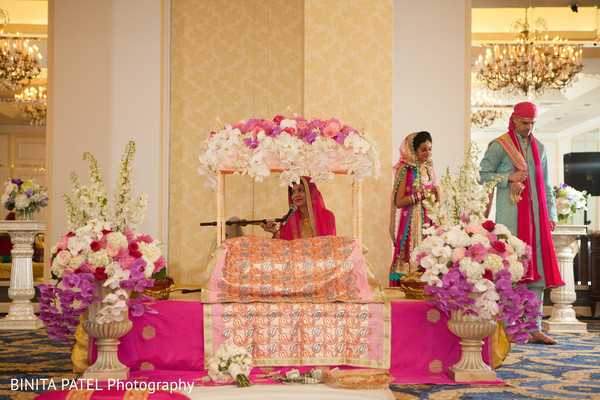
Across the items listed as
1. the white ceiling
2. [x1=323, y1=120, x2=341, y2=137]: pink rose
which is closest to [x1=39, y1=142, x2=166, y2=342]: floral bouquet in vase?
[x1=323, y1=120, x2=341, y2=137]: pink rose

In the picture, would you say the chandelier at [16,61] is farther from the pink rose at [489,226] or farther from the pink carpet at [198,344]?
the pink rose at [489,226]

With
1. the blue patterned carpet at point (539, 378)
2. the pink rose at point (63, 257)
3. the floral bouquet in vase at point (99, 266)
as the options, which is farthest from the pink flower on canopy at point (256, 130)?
the blue patterned carpet at point (539, 378)

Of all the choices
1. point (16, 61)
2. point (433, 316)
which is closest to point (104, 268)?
point (433, 316)

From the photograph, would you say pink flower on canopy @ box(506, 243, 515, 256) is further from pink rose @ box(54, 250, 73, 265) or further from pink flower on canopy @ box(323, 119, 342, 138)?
pink rose @ box(54, 250, 73, 265)

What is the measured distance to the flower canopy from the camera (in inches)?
192

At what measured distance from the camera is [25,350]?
5.43 m

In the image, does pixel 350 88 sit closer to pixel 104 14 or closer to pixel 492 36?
pixel 104 14

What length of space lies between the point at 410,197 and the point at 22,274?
4.27 meters

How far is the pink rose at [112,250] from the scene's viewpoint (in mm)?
4164

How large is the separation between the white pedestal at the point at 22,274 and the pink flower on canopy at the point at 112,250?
11.1 ft

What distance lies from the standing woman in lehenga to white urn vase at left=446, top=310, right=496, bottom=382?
1.38 m

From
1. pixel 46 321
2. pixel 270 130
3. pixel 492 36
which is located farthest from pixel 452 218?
pixel 492 36

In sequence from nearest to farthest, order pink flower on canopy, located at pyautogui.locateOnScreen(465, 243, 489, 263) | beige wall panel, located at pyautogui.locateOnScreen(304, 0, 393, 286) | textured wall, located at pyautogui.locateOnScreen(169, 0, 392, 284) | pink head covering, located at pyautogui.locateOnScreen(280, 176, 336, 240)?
1. pink flower on canopy, located at pyautogui.locateOnScreen(465, 243, 489, 263)
2. pink head covering, located at pyautogui.locateOnScreen(280, 176, 336, 240)
3. beige wall panel, located at pyautogui.locateOnScreen(304, 0, 393, 286)
4. textured wall, located at pyautogui.locateOnScreen(169, 0, 392, 284)

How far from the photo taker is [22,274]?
23.8ft
